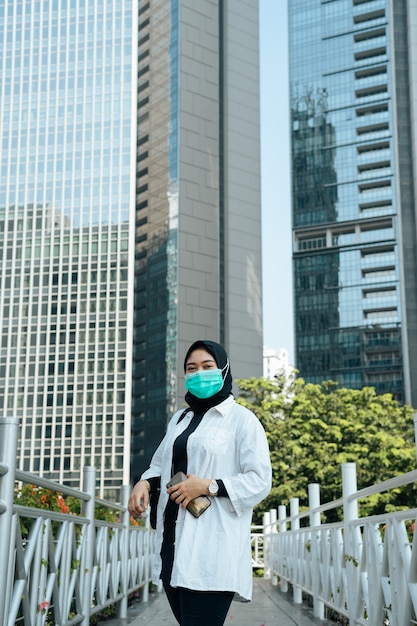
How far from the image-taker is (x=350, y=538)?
16.7 feet

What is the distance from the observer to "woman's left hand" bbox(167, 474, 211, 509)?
261cm

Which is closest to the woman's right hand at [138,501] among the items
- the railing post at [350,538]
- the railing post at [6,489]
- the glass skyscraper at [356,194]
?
the railing post at [6,489]

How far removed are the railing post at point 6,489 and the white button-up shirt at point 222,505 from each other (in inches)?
21.4

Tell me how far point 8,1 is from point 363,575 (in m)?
69.6

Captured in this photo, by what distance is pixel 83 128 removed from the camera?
64000 mm

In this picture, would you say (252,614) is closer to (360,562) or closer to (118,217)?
(360,562)

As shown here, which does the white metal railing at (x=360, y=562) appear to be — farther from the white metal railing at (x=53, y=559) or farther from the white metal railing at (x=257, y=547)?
the white metal railing at (x=257, y=547)

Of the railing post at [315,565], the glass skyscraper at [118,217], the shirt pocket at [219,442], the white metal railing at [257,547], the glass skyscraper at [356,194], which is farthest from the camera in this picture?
the glass skyscraper at [356,194]

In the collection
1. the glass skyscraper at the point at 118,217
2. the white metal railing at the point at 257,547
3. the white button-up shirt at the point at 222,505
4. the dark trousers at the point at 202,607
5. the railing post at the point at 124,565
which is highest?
the glass skyscraper at the point at 118,217

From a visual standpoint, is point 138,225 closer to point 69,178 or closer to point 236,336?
point 69,178

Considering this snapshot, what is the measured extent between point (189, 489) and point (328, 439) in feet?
72.7

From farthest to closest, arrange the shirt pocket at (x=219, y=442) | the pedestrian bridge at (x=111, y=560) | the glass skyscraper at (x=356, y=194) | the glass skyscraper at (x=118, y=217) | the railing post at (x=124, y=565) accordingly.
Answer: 1. the glass skyscraper at (x=356, y=194)
2. the glass skyscraper at (x=118, y=217)
3. the railing post at (x=124, y=565)
4. the pedestrian bridge at (x=111, y=560)
5. the shirt pocket at (x=219, y=442)

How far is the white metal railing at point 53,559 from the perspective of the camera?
2.93 meters

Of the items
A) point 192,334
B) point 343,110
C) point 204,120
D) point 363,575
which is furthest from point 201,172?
point 363,575
